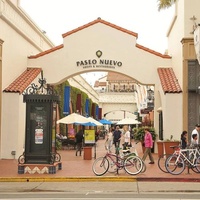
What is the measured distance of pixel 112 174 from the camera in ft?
54.7

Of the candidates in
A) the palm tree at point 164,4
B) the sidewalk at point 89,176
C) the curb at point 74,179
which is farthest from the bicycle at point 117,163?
the palm tree at point 164,4

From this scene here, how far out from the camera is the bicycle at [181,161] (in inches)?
658

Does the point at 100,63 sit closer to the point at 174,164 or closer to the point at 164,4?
the point at 164,4

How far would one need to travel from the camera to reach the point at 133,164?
54.8 ft

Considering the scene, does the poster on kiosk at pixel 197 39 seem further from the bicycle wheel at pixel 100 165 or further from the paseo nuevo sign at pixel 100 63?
Answer: the bicycle wheel at pixel 100 165

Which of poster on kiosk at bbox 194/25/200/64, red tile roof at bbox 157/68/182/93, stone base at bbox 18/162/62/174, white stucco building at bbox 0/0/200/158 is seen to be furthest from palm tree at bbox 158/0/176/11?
stone base at bbox 18/162/62/174

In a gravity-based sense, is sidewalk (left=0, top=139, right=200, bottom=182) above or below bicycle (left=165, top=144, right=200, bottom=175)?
below

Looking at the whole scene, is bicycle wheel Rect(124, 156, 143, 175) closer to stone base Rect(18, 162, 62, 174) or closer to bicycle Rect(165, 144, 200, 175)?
bicycle Rect(165, 144, 200, 175)

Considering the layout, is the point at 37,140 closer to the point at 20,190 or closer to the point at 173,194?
the point at 20,190

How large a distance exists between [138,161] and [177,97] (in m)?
7.98

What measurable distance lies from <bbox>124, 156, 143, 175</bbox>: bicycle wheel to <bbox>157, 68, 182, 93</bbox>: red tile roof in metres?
7.93

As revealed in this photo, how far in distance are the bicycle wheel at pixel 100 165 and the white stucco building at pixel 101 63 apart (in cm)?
753

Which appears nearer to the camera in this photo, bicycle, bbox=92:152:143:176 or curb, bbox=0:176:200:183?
curb, bbox=0:176:200:183

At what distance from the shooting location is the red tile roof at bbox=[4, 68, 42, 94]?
76.1ft
